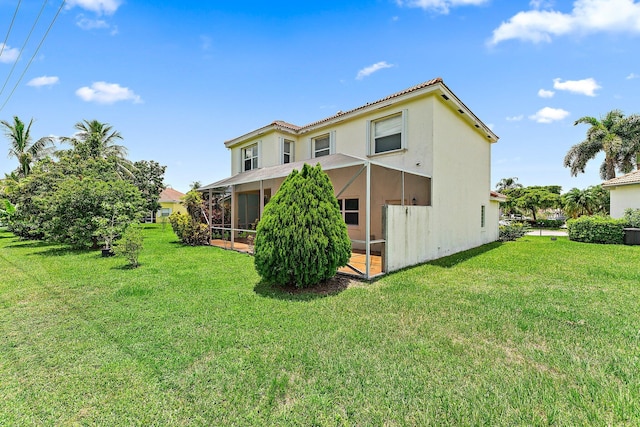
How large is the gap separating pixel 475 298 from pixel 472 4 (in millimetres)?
8768

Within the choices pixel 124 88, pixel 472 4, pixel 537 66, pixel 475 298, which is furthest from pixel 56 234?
pixel 537 66

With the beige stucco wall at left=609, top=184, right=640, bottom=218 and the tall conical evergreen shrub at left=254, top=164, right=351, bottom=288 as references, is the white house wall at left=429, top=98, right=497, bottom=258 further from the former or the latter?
the beige stucco wall at left=609, top=184, right=640, bottom=218

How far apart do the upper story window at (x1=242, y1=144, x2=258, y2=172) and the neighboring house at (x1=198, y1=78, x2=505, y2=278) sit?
0.31 meters

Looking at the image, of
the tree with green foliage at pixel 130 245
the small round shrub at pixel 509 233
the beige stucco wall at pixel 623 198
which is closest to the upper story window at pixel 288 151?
the tree with green foliage at pixel 130 245

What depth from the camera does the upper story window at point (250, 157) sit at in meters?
15.5

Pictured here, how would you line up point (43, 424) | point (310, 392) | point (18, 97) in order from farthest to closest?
point (18, 97), point (310, 392), point (43, 424)

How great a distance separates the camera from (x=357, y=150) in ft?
37.6

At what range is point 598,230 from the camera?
48.8 feet

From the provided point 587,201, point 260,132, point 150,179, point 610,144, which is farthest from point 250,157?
point 587,201

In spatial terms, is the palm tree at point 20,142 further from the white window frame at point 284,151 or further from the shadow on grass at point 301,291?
the shadow on grass at point 301,291

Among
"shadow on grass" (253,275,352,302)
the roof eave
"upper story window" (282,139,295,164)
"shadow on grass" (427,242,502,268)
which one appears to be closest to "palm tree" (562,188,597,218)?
"shadow on grass" (427,242,502,268)

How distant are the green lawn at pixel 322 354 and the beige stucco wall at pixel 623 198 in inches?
580

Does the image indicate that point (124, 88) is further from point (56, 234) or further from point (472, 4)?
point (472, 4)

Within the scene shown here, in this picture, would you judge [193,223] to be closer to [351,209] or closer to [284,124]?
[284,124]
